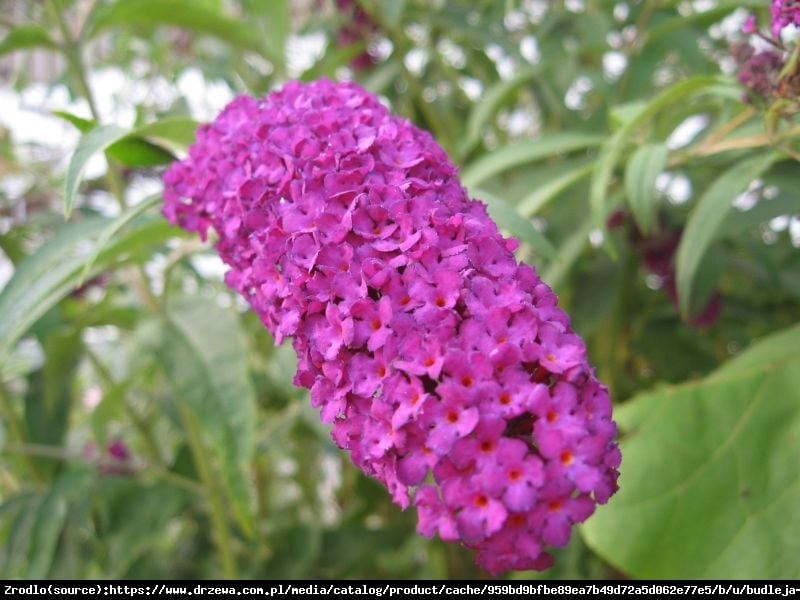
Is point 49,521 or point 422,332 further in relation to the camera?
→ point 49,521

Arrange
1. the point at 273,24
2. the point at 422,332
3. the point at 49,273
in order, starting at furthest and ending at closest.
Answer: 1. the point at 273,24
2. the point at 49,273
3. the point at 422,332

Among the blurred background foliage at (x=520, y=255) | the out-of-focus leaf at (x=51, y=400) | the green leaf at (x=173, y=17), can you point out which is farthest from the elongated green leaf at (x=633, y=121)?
the out-of-focus leaf at (x=51, y=400)

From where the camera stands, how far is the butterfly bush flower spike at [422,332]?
1.40ft

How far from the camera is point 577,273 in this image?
1.17 meters

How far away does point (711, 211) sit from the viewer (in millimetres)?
754

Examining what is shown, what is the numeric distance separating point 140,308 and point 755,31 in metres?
0.84

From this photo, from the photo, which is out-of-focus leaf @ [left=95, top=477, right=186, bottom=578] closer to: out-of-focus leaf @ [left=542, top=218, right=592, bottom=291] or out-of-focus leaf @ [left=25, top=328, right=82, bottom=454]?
out-of-focus leaf @ [left=25, top=328, right=82, bottom=454]

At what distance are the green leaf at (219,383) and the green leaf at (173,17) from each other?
38 cm

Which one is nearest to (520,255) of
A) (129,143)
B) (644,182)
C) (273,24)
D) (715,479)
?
(644,182)

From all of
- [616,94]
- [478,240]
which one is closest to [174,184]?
[478,240]

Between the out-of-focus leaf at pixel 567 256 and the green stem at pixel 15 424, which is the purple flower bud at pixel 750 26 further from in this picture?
the green stem at pixel 15 424

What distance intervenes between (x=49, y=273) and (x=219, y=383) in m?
0.22

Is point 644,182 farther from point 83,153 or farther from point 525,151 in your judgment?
point 83,153

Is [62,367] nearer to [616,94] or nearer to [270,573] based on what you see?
[270,573]
